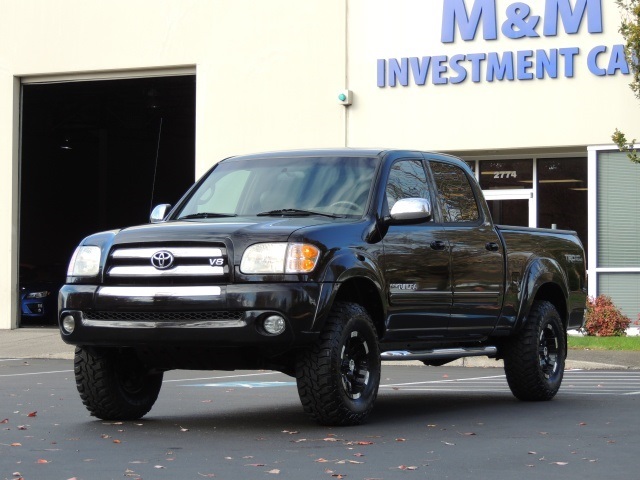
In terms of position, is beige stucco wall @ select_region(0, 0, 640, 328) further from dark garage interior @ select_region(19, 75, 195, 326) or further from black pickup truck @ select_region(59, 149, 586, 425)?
black pickup truck @ select_region(59, 149, 586, 425)

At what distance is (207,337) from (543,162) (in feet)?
52.6

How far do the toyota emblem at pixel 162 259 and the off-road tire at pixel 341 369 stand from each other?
3.53ft

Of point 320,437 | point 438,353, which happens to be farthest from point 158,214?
point 320,437

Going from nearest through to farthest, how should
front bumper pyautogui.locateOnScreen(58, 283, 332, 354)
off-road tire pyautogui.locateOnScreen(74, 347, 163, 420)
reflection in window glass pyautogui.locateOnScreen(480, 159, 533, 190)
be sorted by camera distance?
front bumper pyautogui.locateOnScreen(58, 283, 332, 354) < off-road tire pyautogui.locateOnScreen(74, 347, 163, 420) < reflection in window glass pyautogui.locateOnScreen(480, 159, 533, 190)

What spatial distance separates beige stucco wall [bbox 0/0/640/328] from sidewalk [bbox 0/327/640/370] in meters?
1.91

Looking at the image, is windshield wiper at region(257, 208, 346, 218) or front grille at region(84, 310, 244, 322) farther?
windshield wiper at region(257, 208, 346, 218)

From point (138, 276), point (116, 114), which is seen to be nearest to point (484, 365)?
point (138, 276)

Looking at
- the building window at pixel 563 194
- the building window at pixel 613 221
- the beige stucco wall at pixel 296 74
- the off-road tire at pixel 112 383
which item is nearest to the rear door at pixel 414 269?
the off-road tire at pixel 112 383

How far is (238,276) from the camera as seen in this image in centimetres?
909

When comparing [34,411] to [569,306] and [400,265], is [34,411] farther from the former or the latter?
[569,306]

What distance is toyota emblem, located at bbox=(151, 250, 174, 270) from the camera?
923cm

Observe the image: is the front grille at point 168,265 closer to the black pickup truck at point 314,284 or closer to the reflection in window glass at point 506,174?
the black pickup truck at point 314,284

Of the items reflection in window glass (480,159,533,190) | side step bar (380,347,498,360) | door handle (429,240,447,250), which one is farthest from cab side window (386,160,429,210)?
reflection in window glass (480,159,533,190)

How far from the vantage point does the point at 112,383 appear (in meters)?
9.95
